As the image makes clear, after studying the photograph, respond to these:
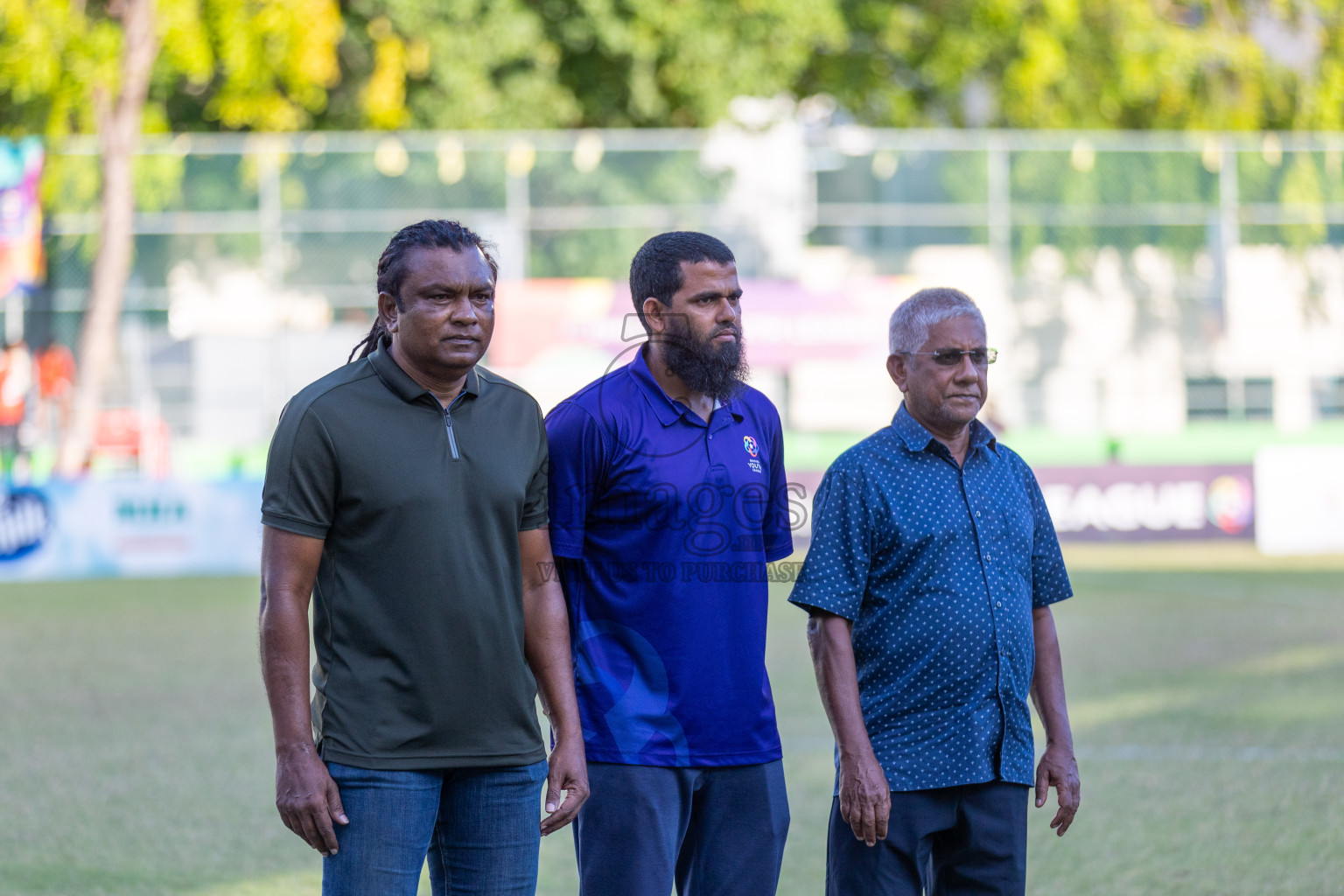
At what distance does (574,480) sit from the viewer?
3547 mm

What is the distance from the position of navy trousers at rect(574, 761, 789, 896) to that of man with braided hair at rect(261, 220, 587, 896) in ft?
1.03

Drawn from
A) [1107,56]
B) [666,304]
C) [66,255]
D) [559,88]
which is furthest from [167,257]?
[666,304]

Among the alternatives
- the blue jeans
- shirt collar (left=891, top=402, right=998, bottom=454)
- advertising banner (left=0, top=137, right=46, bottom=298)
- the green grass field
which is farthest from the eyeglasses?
advertising banner (left=0, top=137, right=46, bottom=298)

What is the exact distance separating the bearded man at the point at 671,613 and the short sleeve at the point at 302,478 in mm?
678

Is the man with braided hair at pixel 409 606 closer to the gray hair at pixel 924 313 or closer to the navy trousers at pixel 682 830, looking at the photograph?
the navy trousers at pixel 682 830

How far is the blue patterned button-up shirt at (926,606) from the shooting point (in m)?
3.59

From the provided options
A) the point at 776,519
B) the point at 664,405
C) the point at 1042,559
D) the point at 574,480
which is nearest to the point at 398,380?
the point at 574,480

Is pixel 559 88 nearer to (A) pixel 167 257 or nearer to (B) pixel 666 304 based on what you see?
(A) pixel 167 257

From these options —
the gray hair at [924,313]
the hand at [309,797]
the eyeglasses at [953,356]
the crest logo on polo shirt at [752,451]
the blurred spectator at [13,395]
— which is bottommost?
the hand at [309,797]

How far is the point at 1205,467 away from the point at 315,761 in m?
17.2

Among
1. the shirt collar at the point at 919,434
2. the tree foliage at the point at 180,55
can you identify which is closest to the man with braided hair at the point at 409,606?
the shirt collar at the point at 919,434

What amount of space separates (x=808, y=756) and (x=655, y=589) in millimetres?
4691

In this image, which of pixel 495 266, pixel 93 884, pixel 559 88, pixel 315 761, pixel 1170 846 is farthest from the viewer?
pixel 559 88

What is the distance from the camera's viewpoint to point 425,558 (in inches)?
121
